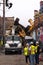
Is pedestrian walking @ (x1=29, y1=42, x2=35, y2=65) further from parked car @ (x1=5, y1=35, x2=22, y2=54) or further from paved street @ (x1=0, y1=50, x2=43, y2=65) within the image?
parked car @ (x1=5, y1=35, x2=22, y2=54)

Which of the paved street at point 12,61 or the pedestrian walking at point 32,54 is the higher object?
the pedestrian walking at point 32,54

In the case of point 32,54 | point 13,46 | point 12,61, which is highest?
point 32,54

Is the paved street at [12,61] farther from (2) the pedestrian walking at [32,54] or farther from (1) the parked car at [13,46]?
(1) the parked car at [13,46]

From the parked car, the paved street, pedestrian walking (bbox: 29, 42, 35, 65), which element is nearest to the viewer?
pedestrian walking (bbox: 29, 42, 35, 65)

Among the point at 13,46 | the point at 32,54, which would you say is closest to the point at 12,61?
the point at 32,54

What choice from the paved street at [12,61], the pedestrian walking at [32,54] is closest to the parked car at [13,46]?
the paved street at [12,61]

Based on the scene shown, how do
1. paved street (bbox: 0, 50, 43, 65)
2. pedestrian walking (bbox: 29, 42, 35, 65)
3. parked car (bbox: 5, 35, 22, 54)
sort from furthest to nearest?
1. parked car (bbox: 5, 35, 22, 54)
2. paved street (bbox: 0, 50, 43, 65)
3. pedestrian walking (bbox: 29, 42, 35, 65)

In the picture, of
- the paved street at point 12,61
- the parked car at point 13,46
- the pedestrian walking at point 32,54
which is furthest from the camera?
the parked car at point 13,46

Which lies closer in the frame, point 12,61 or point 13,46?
point 12,61

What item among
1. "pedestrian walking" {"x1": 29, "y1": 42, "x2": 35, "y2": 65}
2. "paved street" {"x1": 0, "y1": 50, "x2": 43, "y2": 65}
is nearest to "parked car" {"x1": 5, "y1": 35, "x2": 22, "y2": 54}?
"paved street" {"x1": 0, "y1": 50, "x2": 43, "y2": 65}

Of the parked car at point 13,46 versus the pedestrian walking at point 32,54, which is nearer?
the pedestrian walking at point 32,54

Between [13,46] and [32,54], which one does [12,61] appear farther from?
[13,46]

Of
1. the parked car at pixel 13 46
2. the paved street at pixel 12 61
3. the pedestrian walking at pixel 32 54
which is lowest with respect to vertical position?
the paved street at pixel 12 61

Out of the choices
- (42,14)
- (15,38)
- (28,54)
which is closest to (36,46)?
(28,54)
